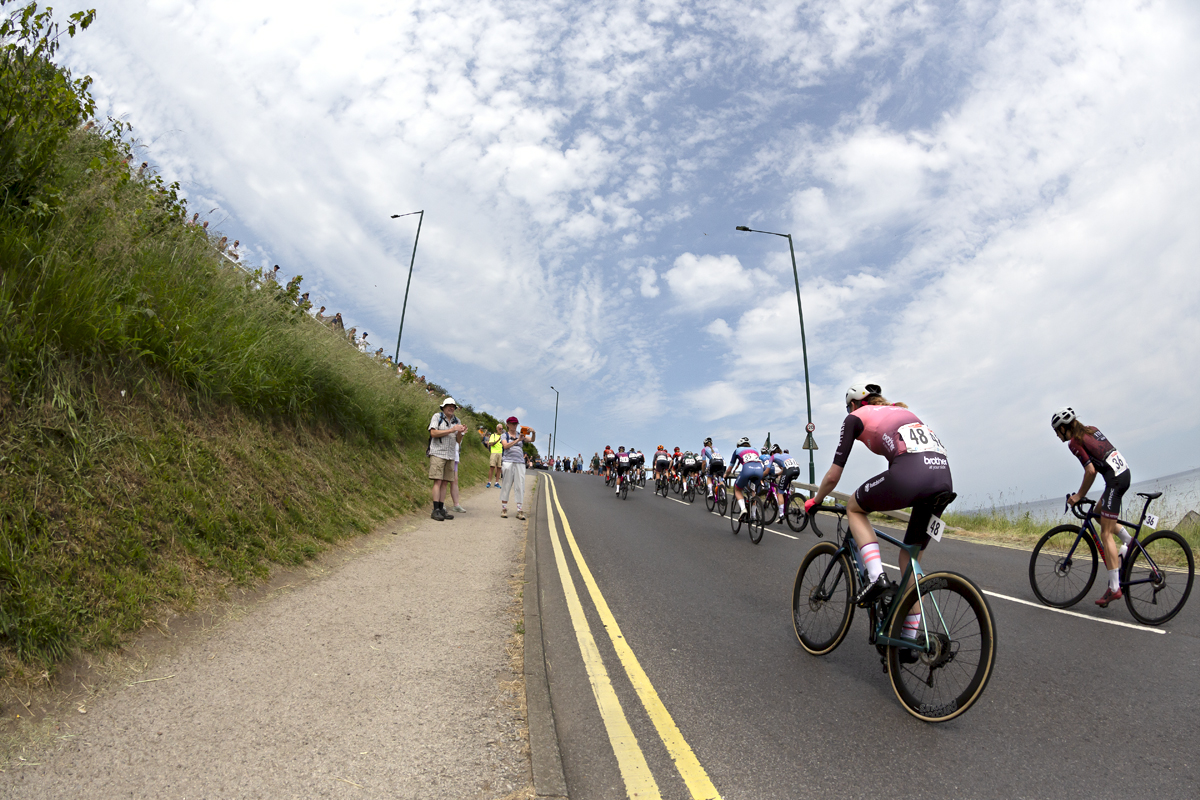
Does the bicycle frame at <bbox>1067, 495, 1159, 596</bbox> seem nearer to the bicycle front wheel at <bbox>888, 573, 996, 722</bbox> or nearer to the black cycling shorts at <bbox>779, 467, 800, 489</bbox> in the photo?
the bicycle front wheel at <bbox>888, 573, 996, 722</bbox>

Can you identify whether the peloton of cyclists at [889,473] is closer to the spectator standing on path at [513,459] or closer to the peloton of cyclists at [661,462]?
the spectator standing on path at [513,459]

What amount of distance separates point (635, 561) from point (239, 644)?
211 inches

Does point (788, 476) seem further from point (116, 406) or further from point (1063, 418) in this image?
point (116, 406)

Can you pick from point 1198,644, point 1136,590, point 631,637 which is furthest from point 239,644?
point 1136,590

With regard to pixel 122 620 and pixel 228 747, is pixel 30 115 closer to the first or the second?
pixel 122 620

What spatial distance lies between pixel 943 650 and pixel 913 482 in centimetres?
97

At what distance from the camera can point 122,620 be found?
3.66m

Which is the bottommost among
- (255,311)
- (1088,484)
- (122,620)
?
(122,620)

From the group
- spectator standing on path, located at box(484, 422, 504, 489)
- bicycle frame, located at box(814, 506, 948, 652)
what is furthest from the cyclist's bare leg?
spectator standing on path, located at box(484, 422, 504, 489)

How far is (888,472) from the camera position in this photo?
3.93 metres

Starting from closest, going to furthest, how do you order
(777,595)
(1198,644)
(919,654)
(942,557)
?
(919,654)
(1198,644)
(777,595)
(942,557)

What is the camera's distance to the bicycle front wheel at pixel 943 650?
10.7 ft

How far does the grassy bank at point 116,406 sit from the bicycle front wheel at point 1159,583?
26.9ft

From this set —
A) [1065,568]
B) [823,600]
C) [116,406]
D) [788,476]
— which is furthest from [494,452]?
[1065,568]
